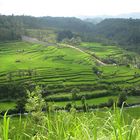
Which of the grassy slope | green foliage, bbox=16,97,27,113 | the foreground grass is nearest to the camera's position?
the foreground grass

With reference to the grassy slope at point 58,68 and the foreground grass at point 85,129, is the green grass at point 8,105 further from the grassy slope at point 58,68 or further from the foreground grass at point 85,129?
the foreground grass at point 85,129

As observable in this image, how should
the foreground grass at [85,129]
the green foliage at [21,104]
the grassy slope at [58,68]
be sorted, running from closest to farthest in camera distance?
the foreground grass at [85,129], the green foliage at [21,104], the grassy slope at [58,68]

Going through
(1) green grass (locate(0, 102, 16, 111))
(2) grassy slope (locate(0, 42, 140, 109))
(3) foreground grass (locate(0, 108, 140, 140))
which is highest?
(3) foreground grass (locate(0, 108, 140, 140))

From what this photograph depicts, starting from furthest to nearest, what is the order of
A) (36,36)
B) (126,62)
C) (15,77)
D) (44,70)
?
(36,36) → (126,62) → (44,70) → (15,77)

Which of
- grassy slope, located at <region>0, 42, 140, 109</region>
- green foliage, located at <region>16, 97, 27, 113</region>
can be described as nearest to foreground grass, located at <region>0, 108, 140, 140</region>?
green foliage, located at <region>16, 97, 27, 113</region>

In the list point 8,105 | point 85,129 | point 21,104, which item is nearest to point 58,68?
point 8,105

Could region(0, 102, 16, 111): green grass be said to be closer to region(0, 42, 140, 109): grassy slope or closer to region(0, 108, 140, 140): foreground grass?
region(0, 42, 140, 109): grassy slope

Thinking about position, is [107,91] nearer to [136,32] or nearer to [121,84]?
[121,84]

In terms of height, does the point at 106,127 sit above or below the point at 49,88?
above

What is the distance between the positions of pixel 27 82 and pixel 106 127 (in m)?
67.1

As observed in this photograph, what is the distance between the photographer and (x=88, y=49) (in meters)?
123

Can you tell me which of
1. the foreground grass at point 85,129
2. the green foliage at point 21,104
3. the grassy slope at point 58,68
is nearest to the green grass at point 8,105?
the green foliage at point 21,104

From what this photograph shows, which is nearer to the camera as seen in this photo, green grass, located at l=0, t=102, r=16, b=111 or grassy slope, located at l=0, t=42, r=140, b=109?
green grass, located at l=0, t=102, r=16, b=111

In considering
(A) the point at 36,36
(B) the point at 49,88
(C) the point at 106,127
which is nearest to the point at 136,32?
(A) the point at 36,36
